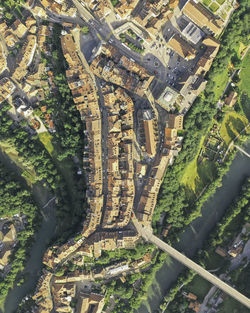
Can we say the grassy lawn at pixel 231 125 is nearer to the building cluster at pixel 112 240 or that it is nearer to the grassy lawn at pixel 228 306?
the building cluster at pixel 112 240

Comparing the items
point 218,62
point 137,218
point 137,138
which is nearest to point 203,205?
point 137,218

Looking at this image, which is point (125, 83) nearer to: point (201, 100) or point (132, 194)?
point (201, 100)

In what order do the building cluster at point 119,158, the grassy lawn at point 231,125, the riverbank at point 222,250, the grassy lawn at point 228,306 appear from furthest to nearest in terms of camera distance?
the grassy lawn at point 231,125 → the grassy lawn at point 228,306 → the riverbank at point 222,250 → the building cluster at point 119,158

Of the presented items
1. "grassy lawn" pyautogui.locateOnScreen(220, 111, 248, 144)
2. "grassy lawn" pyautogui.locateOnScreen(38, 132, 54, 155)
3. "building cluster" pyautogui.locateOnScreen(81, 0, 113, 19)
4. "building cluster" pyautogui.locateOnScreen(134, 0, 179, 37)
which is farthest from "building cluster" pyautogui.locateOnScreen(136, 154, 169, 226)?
"building cluster" pyautogui.locateOnScreen(81, 0, 113, 19)

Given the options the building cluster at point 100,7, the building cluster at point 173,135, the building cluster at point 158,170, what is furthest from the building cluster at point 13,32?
the building cluster at point 173,135

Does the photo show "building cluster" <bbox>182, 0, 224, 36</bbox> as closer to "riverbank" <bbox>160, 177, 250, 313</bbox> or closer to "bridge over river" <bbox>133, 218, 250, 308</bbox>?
"riverbank" <bbox>160, 177, 250, 313</bbox>

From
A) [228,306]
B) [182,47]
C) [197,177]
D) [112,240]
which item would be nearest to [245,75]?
[182,47]

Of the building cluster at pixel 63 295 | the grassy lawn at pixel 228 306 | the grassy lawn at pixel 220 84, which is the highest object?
the grassy lawn at pixel 220 84

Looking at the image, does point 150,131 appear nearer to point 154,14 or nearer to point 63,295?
point 154,14
